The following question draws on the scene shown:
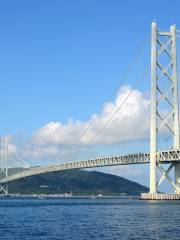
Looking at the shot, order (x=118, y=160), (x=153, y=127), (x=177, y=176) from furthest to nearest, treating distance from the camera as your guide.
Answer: (x=118, y=160) → (x=177, y=176) → (x=153, y=127)

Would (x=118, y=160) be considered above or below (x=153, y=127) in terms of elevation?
below

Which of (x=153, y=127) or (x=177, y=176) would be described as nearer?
(x=153, y=127)

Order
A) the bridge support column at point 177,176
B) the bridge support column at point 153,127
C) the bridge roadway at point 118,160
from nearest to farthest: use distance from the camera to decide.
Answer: the bridge support column at point 153,127 → the bridge roadway at point 118,160 → the bridge support column at point 177,176

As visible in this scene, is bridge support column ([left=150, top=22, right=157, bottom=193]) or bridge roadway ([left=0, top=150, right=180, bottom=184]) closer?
bridge support column ([left=150, top=22, right=157, bottom=193])

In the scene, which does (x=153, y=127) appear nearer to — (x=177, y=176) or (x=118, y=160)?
(x=177, y=176)

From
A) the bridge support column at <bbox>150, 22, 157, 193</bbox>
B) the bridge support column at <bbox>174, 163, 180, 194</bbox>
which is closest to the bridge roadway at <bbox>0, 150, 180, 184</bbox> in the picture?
the bridge support column at <bbox>150, 22, 157, 193</bbox>

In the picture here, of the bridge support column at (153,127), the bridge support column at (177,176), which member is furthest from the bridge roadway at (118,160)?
the bridge support column at (177,176)

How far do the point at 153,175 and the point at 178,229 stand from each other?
152ft

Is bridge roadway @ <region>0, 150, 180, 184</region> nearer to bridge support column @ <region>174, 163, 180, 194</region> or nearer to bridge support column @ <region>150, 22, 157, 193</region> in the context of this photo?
bridge support column @ <region>150, 22, 157, 193</region>

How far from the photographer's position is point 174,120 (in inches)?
3600

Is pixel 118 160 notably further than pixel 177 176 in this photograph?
Yes

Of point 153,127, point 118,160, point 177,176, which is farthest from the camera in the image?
point 118,160

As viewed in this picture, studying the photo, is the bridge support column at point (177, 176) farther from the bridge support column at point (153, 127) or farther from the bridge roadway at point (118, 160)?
the bridge support column at point (153, 127)

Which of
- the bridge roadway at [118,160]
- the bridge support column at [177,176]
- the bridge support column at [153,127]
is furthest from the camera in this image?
the bridge support column at [177,176]
